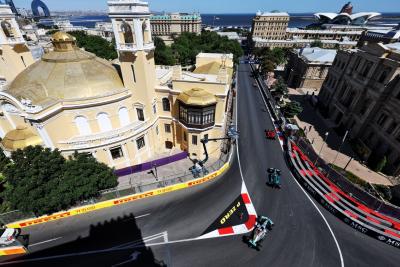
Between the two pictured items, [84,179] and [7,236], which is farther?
[84,179]

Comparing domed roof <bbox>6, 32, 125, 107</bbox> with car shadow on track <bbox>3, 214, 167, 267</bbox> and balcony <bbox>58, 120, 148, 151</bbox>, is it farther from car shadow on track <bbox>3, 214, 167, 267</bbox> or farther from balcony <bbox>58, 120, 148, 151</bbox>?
car shadow on track <bbox>3, 214, 167, 267</bbox>

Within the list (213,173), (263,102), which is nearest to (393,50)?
(263,102)

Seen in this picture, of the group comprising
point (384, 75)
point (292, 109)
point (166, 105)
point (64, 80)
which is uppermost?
point (64, 80)

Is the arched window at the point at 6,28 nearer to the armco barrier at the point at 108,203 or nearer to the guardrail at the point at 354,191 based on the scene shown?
the armco barrier at the point at 108,203

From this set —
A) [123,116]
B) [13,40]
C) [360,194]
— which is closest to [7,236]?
[123,116]

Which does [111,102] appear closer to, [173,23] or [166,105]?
[166,105]

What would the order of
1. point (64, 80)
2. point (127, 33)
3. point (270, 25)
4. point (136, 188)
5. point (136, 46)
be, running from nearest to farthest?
point (136, 188) → point (136, 46) → point (64, 80) → point (127, 33) → point (270, 25)

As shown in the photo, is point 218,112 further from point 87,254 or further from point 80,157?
point 87,254
